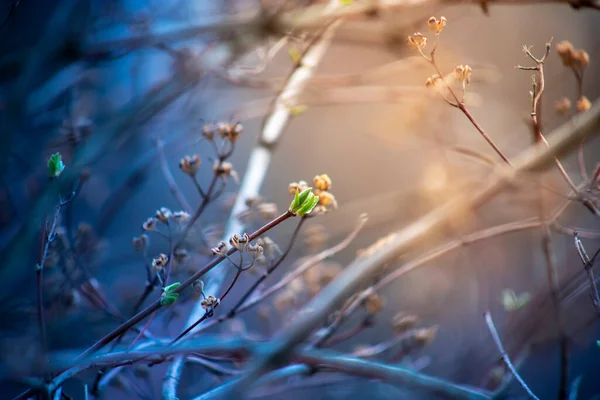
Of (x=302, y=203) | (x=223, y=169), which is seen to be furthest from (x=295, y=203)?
(x=223, y=169)

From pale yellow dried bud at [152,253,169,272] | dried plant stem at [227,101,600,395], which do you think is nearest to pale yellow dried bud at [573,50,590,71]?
dried plant stem at [227,101,600,395]

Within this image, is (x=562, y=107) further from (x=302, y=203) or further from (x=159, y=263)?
(x=159, y=263)

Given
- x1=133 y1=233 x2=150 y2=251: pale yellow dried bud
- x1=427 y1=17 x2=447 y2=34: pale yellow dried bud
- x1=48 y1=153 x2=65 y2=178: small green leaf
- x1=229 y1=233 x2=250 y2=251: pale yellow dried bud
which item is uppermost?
x1=427 y1=17 x2=447 y2=34: pale yellow dried bud

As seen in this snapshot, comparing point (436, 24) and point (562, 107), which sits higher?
point (436, 24)

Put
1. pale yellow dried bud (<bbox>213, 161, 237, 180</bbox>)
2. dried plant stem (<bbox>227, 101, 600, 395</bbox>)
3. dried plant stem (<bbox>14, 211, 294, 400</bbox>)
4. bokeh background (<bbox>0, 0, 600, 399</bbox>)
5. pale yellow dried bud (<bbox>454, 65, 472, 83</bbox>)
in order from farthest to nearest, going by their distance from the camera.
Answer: bokeh background (<bbox>0, 0, 600, 399</bbox>)
pale yellow dried bud (<bbox>213, 161, 237, 180</bbox>)
pale yellow dried bud (<bbox>454, 65, 472, 83</bbox>)
dried plant stem (<bbox>14, 211, 294, 400</bbox>)
dried plant stem (<bbox>227, 101, 600, 395</bbox>)

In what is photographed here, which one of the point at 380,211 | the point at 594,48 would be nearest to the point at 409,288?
the point at 380,211

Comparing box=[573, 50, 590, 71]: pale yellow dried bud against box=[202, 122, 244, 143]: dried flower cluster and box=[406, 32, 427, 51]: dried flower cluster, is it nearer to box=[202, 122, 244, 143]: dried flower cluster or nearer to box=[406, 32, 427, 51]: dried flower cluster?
box=[406, 32, 427, 51]: dried flower cluster

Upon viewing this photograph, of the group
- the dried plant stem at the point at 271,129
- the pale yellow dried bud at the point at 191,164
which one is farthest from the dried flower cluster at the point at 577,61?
the pale yellow dried bud at the point at 191,164

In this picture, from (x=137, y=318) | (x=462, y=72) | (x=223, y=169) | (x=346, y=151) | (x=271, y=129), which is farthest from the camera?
(x=346, y=151)
